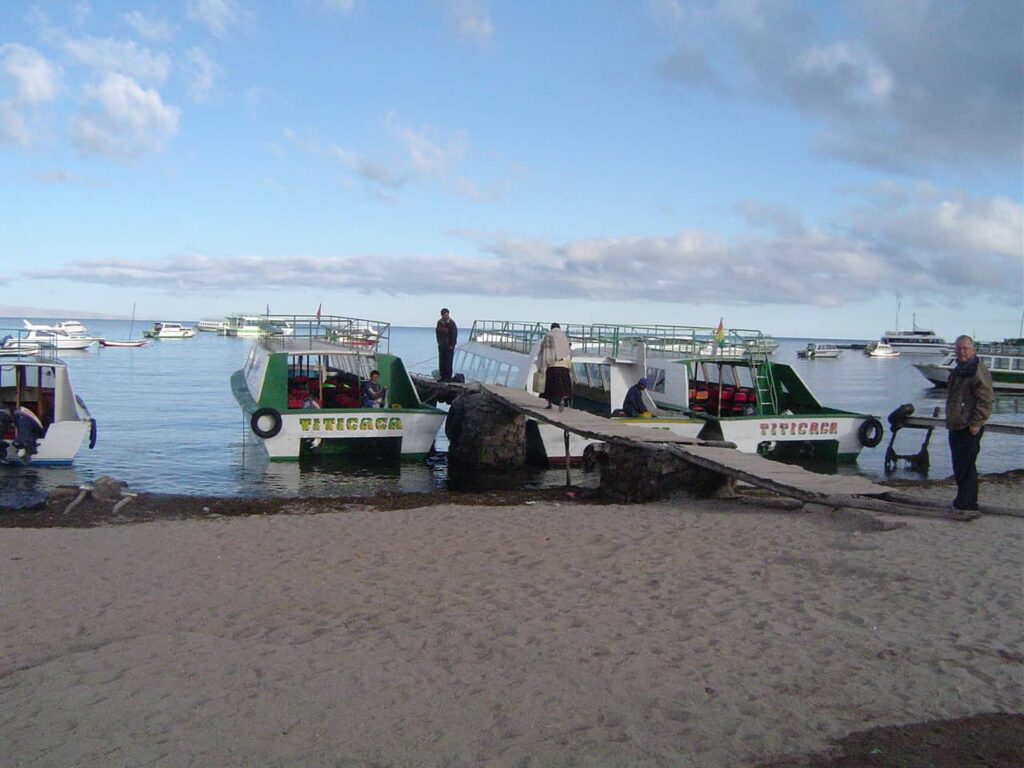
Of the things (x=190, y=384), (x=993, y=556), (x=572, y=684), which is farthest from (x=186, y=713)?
(x=190, y=384)

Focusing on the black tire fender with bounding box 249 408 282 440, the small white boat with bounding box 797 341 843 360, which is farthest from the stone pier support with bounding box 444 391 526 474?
the small white boat with bounding box 797 341 843 360

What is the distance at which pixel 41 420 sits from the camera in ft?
67.3

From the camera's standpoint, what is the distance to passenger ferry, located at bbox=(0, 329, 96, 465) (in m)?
18.3

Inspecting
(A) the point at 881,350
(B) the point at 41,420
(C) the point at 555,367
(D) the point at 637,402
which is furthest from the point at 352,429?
(A) the point at 881,350

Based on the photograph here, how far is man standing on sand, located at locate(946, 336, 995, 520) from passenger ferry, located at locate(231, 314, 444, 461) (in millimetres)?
12457

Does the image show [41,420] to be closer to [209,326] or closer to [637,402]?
[637,402]

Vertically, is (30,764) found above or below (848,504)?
below

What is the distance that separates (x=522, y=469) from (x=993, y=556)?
1317cm

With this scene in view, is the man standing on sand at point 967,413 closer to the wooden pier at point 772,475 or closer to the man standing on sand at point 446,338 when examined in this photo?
the wooden pier at point 772,475

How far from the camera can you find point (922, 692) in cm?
546

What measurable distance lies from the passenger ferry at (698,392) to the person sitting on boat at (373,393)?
369cm

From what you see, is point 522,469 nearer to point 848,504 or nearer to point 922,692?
point 848,504

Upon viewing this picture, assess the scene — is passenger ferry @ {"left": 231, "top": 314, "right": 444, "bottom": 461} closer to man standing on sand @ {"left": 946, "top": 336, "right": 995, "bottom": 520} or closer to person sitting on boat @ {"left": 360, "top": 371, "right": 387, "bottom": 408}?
person sitting on boat @ {"left": 360, "top": 371, "right": 387, "bottom": 408}

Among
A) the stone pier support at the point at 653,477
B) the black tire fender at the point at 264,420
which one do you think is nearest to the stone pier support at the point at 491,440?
the black tire fender at the point at 264,420
